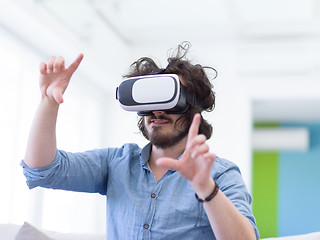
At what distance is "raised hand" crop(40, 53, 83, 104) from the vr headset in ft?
0.60

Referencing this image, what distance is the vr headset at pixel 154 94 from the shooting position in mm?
1444

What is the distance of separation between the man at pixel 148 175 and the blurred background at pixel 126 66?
160 centimetres

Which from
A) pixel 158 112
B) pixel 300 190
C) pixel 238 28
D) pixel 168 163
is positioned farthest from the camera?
pixel 300 190

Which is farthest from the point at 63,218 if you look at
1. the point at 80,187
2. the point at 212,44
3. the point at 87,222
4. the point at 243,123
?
the point at 80,187

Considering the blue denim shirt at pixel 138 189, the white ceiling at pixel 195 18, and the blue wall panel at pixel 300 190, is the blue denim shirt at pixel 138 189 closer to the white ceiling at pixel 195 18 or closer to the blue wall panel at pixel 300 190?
the white ceiling at pixel 195 18

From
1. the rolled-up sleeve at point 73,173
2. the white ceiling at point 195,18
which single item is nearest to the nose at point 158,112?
the rolled-up sleeve at point 73,173

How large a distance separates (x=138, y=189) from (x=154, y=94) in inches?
13.3

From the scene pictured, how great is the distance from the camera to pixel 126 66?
4586 millimetres

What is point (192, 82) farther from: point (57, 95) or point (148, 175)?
point (57, 95)

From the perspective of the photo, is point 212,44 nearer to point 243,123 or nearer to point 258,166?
point 243,123

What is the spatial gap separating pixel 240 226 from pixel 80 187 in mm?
609

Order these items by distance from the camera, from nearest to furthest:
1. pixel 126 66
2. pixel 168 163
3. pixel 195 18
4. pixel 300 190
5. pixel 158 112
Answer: pixel 168 163 < pixel 158 112 < pixel 195 18 < pixel 126 66 < pixel 300 190

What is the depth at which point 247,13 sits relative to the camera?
3.91 meters

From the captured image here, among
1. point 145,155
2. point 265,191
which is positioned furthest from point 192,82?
point 265,191
